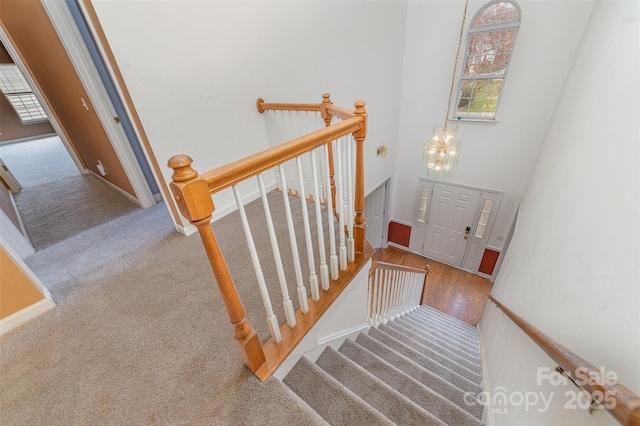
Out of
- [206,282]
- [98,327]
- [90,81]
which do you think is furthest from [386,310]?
[90,81]

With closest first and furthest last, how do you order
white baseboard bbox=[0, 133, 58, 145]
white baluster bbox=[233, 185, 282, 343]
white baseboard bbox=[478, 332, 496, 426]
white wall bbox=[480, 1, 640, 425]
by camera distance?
white wall bbox=[480, 1, 640, 425] → white baluster bbox=[233, 185, 282, 343] → white baseboard bbox=[478, 332, 496, 426] → white baseboard bbox=[0, 133, 58, 145]

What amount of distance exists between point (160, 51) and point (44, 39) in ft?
5.07

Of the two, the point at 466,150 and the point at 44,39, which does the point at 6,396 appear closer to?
the point at 44,39

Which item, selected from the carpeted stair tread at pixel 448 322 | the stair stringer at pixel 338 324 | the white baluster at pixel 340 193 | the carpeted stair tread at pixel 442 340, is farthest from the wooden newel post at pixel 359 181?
the carpeted stair tread at pixel 448 322

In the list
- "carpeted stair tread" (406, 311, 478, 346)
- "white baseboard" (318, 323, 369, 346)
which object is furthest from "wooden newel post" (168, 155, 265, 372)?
"carpeted stair tread" (406, 311, 478, 346)

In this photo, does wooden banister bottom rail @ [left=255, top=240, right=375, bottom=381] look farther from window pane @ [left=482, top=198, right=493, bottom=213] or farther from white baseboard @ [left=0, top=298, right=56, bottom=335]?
window pane @ [left=482, top=198, right=493, bottom=213]

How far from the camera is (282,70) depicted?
2.56 m

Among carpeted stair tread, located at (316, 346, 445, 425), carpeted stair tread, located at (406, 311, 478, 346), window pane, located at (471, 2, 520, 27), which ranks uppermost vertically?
window pane, located at (471, 2, 520, 27)

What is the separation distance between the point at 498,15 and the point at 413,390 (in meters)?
5.02

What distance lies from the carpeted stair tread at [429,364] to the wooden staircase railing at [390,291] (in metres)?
0.19

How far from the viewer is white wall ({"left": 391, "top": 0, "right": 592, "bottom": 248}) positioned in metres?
3.49

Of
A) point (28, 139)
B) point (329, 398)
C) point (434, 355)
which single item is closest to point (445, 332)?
point (434, 355)

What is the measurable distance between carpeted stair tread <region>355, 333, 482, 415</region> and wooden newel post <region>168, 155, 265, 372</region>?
1.39 metres

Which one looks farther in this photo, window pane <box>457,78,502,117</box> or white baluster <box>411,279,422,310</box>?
window pane <box>457,78,502,117</box>
